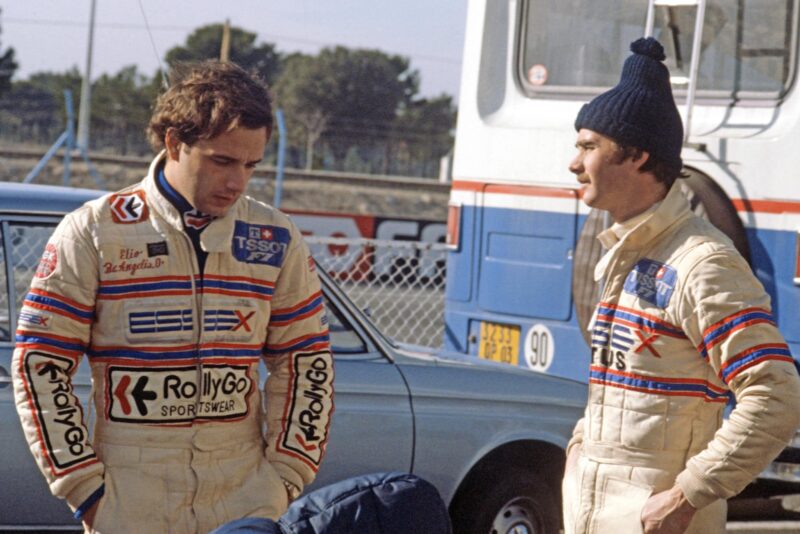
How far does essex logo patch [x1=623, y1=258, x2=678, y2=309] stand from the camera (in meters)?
2.74

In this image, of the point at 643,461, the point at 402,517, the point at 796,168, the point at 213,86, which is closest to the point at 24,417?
the point at 213,86

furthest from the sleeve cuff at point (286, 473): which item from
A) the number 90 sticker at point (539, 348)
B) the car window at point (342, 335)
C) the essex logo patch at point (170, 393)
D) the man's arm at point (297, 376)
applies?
the number 90 sticker at point (539, 348)

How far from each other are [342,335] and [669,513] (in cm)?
220

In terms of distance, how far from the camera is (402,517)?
1938 mm

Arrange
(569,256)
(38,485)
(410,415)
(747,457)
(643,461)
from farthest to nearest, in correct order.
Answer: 1. (569,256)
2. (410,415)
3. (38,485)
4. (643,461)
5. (747,457)

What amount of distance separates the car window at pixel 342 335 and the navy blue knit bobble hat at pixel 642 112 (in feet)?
6.31

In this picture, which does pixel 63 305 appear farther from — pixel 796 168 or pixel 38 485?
pixel 796 168

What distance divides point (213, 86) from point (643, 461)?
1204mm

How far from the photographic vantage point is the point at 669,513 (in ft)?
8.77

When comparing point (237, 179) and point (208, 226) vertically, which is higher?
point (237, 179)

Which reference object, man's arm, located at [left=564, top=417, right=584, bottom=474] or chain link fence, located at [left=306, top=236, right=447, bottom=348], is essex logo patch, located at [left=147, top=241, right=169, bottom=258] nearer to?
man's arm, located at [left=564, top=417, right=584, bottom=474]

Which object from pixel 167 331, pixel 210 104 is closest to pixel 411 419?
pixel 167 331

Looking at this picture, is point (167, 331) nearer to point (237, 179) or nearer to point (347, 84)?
point (237, 179)

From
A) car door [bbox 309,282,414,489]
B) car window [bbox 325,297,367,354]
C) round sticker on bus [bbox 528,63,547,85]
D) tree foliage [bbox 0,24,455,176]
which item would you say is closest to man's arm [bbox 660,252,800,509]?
car door [bbox 309,282,414,489]
